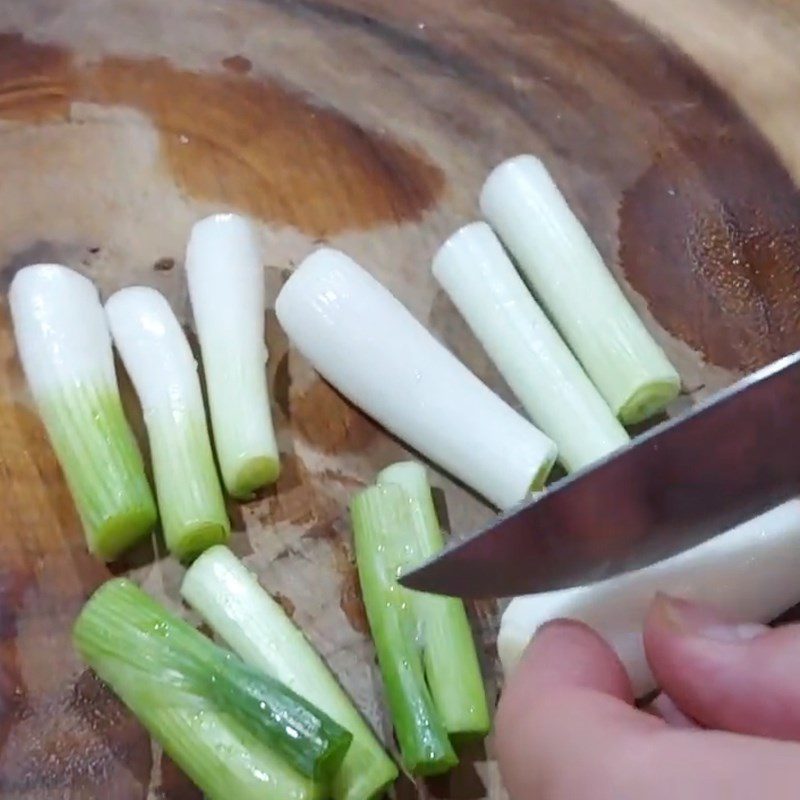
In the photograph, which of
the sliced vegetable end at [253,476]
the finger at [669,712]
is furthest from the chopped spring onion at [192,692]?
the finger at [669,712]

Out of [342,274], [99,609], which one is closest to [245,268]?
[342,274]

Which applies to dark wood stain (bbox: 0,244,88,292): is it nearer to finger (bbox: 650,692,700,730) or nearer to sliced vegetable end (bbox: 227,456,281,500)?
sliced vegetable end (bbox: 227,456,281,500)

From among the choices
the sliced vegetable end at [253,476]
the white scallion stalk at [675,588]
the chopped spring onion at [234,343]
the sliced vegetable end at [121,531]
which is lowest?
the white scallion stalk at [675,588]

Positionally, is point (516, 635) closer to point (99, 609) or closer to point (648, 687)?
point (648, 687)

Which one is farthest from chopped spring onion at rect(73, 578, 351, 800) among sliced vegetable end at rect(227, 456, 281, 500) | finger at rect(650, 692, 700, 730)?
finger at rect(650, 692, 700, 730)

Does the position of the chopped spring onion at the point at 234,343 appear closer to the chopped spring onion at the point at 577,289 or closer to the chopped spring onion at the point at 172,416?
the chopped spring onion at the point at 172,416
